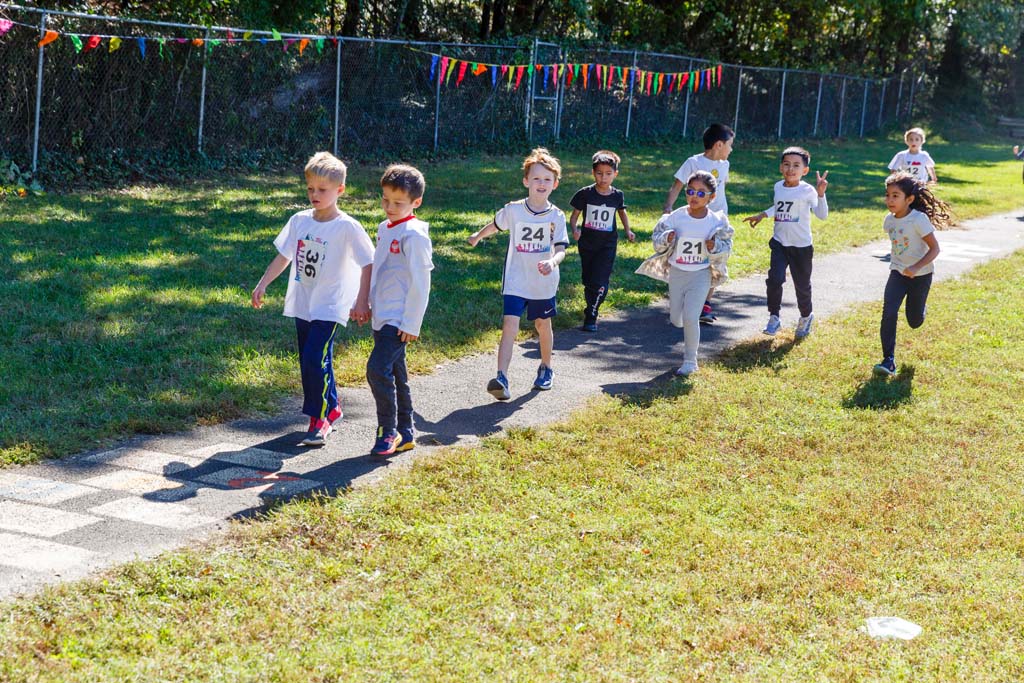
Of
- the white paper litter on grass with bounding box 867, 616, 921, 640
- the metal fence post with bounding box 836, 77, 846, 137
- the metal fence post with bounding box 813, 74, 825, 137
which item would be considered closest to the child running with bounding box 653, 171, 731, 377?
the white paper litter on grass with bounding box 867, 616, 921, 640

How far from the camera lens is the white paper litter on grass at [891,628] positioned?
13.3 feet

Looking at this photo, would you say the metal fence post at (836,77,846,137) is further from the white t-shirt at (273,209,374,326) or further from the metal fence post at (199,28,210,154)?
the white t-shirt at (273,209,374,326)

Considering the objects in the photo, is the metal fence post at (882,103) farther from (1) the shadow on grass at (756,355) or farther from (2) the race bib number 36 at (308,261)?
(2) the race bib number 36 at (308,261)

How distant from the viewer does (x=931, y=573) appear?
4602 millimetres

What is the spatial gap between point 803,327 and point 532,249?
296cm

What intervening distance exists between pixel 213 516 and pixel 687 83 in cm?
2478

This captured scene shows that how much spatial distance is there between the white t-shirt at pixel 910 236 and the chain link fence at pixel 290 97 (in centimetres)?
1015

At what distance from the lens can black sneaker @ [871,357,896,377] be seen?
787 cm

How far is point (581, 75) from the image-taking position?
2392cm

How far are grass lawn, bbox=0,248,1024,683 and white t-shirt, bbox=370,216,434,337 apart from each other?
76 centimetres

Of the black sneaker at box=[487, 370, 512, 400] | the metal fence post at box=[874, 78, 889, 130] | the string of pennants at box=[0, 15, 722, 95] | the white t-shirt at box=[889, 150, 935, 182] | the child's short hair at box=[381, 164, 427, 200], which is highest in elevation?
the metal fence post at box=[874, 78, 889, 130]

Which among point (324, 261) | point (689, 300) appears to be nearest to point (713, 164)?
point (689, 300)

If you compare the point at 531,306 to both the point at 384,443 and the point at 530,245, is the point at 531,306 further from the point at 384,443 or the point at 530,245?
the point at 384,443

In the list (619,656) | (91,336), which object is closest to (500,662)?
(619,656)
